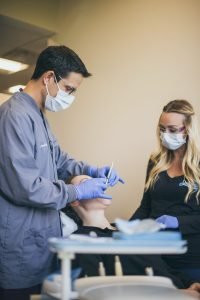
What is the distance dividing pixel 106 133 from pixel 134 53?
568 millimetres

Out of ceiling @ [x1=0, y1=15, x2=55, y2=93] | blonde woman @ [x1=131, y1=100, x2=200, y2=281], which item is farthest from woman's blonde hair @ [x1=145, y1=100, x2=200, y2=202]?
ceiling @ [x1=0, y1=15, x2=55, y2=93]

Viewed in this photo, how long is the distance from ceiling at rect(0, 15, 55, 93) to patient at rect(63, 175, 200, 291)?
1.80m

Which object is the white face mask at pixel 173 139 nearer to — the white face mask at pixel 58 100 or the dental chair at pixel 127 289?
the white face mask at pixel 58 100

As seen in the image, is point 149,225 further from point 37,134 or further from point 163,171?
point 163,171

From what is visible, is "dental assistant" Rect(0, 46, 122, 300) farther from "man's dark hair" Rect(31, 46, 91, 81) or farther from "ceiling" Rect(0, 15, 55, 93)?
"ceiling" Rect(0, 15, 55, 93)

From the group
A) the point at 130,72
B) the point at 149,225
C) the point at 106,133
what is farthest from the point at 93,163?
the point at 149,225

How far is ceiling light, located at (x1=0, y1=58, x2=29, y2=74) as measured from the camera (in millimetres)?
3750

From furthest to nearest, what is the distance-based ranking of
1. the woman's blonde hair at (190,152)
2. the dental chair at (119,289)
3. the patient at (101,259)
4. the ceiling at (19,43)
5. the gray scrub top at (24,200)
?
1. the ceiling at (19,43)
2. the woman's blonde hair at (190,152)
3. the gray scrub top at (24,200)
4. the patient at (101,259)
5. the dental chair at (119,289)

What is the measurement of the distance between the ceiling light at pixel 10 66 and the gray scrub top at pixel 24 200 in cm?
249

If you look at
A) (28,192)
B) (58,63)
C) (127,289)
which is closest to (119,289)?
(127,289)

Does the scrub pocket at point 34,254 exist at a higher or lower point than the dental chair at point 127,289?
lower

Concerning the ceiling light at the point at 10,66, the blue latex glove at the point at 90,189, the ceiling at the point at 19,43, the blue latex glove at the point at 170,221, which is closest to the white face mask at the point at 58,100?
the blue latex glove at the point at 90,189

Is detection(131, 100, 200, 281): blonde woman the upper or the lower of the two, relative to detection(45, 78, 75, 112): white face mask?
lower

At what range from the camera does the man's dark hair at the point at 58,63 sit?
146 centimetres
